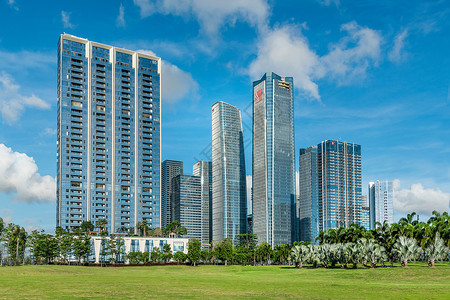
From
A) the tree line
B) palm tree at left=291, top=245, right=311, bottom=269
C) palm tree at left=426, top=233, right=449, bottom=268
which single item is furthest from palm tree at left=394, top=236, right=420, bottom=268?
palm tree at left=291, top=245, right=311, bottom=269

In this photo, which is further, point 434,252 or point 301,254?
point 301,254

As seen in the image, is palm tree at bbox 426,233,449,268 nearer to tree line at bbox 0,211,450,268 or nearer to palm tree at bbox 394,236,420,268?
tree line at bbox 0,211,450,268

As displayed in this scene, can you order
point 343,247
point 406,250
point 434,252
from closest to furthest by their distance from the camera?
1. point 434,252
2. point 406,250
3. point 343,247

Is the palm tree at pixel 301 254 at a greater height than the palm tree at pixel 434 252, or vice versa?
the palm tree at pixel 434 252

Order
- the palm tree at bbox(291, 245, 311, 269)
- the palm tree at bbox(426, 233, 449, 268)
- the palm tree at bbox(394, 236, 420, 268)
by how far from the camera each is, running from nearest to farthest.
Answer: the palm tree at bbox(426, 233, 449, 268) < the palm tree at bbox(394, 236, 420, 268) < the palm tree at bbox(291, 245, 311, 269)

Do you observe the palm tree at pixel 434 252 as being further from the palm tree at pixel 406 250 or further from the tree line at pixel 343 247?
the palm tree at pixel 406 250

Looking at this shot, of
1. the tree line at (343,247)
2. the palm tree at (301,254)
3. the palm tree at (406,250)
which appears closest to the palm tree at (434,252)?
the tree line at (343,247)

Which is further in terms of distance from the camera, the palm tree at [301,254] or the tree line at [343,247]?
the palm tree at [301,254]

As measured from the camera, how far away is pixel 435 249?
8938 centimetres

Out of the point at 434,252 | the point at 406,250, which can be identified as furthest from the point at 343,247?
the point at 434,252

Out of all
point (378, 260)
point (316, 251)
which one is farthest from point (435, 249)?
point (316, 251)

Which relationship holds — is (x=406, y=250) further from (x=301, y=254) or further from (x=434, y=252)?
(x=301, y=254)

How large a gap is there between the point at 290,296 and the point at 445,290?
18.6 meters

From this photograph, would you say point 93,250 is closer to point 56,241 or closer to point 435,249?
point 56,241
